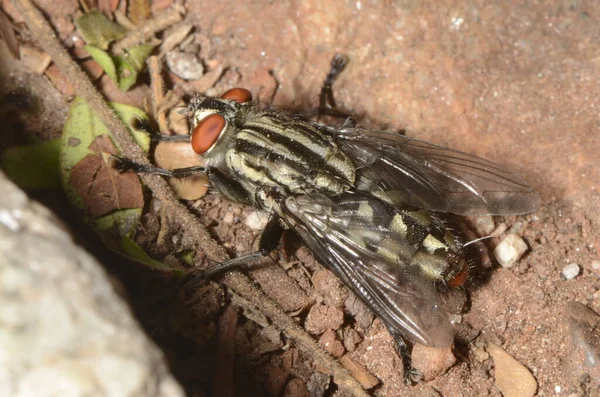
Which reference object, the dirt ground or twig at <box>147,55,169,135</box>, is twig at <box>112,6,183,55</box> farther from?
twig at <box>147,55,169,135</box>

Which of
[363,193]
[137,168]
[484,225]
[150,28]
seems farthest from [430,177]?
[150,28]

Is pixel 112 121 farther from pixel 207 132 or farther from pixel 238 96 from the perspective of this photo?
pixel 238 96

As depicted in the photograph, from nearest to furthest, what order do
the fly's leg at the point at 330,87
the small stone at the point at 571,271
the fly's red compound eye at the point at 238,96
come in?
the small stone at the point at 571,271 → the fly's red compound eye at the point at 238,96 → the fly's leg at the point at 330,87

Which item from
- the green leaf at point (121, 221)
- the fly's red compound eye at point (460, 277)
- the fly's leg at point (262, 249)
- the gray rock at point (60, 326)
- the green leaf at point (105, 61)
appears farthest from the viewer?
the green leaf at point (105, 61)

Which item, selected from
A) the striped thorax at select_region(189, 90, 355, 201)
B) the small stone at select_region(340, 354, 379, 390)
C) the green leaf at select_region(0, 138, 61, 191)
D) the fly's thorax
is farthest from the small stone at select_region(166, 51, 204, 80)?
the small stone at select_region(340, 354, 379, 390)

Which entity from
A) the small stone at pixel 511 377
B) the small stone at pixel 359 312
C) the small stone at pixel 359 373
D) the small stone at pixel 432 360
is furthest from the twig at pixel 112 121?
the small stone at pixel 511 377

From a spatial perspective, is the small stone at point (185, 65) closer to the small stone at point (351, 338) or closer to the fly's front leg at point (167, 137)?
the fly's front leg at point (167, 137)
